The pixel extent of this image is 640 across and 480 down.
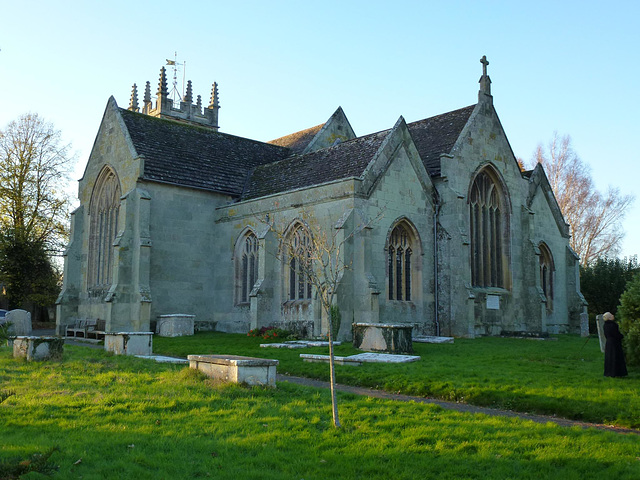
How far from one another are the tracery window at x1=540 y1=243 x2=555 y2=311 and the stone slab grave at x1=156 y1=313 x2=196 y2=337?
19805 millimetres

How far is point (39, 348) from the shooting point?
16516 mm

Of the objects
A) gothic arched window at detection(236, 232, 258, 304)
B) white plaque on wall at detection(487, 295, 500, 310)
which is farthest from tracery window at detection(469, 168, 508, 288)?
gothic arched window at detection(236, 232, 258, 304)

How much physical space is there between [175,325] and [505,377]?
1716cm

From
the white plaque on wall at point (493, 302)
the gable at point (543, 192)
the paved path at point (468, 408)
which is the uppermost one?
the gable at point (543, 192)

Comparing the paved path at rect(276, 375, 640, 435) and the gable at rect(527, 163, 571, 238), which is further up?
the gable at rect(527, 163, 571, 238)

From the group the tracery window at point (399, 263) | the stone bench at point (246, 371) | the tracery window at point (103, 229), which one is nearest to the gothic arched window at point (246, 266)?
the tracery window at point (103, 229)

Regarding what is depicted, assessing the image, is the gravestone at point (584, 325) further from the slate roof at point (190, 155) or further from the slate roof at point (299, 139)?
the slate roof at point (190, 155)

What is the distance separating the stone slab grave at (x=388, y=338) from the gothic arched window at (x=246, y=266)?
10.8 metres

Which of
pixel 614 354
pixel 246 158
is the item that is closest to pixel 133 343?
pixel 614 354

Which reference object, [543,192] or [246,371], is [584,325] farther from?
[246,371]

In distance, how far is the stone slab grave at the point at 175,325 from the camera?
26.9 metres

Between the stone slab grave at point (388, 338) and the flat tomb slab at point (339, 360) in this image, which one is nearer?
the flat tomb slab at point (339, 360)

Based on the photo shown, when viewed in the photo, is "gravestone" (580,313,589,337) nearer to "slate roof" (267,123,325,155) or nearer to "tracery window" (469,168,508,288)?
"tracery window" (469,168,508,288)

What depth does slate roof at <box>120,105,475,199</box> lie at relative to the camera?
2725 centimetres
